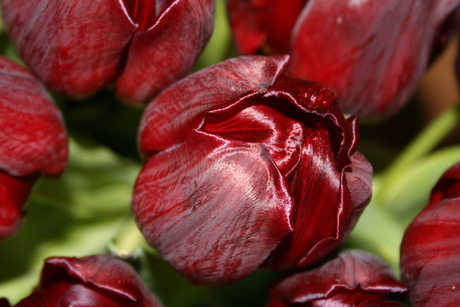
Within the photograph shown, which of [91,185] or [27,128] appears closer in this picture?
[27,128]

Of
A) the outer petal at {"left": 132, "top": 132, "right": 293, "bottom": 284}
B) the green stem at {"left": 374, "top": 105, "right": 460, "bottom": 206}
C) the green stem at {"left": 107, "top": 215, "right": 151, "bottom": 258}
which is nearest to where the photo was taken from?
the outer petal at {"left": 132, "top": 132, "right": 293, "bottom": 284}

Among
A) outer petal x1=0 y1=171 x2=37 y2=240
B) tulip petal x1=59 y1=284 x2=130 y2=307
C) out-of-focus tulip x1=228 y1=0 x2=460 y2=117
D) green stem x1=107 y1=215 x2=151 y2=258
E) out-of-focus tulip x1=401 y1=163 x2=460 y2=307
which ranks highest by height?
out-of-focus tulip x1=228 y1=0 x2=460 y2=117

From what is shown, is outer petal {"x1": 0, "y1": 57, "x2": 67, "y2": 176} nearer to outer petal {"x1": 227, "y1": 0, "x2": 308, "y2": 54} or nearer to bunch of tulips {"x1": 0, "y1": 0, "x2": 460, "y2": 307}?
bunch of tulips {"x1": 0, "y1": 0, "x2": 460, "y2": 307}

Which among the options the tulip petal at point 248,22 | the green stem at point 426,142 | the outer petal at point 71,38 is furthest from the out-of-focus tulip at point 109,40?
the green stem at point 426,142

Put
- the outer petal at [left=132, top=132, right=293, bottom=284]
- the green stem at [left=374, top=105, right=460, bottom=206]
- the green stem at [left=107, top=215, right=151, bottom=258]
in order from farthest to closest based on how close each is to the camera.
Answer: the green stem at [left=374, top=105, right=460, bottom=206], the green stem at [left=107, top=215, right=151, bottom=258], the outer petal at [left=132, top=132, right=293, bottom=284]

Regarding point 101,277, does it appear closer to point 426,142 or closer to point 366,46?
point 366,46

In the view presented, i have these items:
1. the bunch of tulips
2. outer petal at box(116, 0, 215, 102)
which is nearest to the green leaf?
the bunch of tulips

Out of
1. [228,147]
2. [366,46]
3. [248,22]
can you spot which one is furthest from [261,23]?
[228,147]

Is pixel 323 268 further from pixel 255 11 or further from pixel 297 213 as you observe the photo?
pixel 255 11
